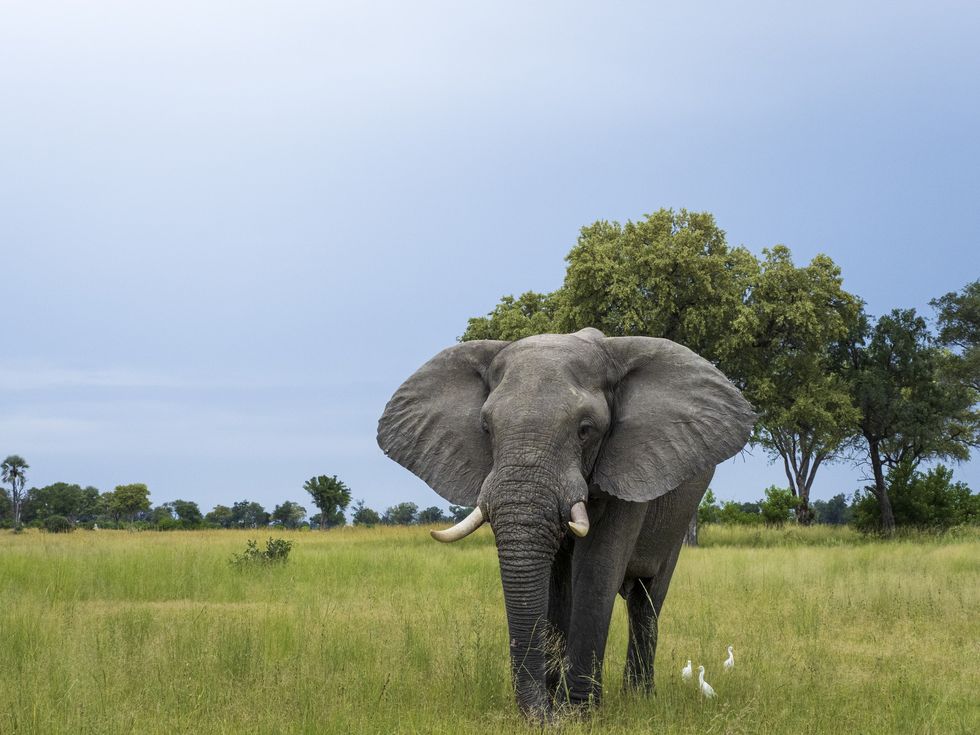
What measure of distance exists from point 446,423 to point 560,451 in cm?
142

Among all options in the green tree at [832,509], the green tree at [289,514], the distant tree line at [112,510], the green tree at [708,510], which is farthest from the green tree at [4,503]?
the green tree at [832,509]

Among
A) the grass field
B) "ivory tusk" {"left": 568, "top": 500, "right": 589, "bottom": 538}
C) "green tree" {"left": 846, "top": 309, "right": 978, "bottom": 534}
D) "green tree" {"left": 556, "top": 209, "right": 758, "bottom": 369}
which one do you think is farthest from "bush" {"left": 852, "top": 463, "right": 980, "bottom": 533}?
"ivory tusk" {"left": 568, "top": 500, "right": 589, "bottom": 538}

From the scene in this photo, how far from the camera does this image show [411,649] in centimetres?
945

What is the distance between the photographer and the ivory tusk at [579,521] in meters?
5.83

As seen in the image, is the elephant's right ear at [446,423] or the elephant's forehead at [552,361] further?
the elephant's right ear at [446,423]

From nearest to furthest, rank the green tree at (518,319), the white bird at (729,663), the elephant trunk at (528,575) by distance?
the elephant trunk at (528,575)
the white bird at (729,663)
the green tree at (518,319)

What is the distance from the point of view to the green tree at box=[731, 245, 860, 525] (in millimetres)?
31094

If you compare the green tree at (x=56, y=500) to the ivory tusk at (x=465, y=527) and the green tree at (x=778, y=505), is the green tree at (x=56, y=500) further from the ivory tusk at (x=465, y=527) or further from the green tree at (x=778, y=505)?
the ivory tusk at (x=465, y=527)

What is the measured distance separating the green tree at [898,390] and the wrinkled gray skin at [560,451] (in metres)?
31.0

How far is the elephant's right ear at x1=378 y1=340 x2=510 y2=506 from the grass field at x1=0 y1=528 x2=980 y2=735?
1683 mm

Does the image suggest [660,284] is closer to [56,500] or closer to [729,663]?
[729,663]

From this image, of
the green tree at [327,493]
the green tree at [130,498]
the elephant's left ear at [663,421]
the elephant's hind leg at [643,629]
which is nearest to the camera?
the elephant's left ear at [663,421]

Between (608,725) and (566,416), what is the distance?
7.85 ft

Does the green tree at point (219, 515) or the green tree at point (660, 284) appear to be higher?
the green tree at point (660, 284)
